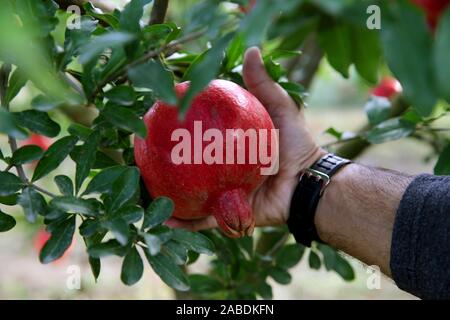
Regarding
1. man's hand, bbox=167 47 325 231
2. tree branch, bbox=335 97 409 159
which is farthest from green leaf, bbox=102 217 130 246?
tree branch, bbox=335 97 409 159

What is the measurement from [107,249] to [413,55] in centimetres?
43

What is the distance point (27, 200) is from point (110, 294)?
1973 millimetres

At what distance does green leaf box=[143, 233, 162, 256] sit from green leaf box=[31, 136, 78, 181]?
0.52 feet

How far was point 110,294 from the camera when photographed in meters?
2.59

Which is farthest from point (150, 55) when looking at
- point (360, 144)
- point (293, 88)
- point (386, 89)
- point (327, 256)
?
point (386, 89)

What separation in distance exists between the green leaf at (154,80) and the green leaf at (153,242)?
0.61 ft

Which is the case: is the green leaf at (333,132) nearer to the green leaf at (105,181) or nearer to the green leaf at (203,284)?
the green leaf at (203,284)

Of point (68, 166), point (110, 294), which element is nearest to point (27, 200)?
point (110, 294)

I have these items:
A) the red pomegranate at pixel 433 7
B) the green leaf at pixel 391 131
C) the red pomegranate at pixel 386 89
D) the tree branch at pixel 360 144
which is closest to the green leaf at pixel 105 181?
the red pomegranate at pixel 433 7

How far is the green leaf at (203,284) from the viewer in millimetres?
1236

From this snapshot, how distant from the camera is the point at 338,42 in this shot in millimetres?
553

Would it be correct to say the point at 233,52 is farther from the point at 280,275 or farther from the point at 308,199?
the point at 280,275
